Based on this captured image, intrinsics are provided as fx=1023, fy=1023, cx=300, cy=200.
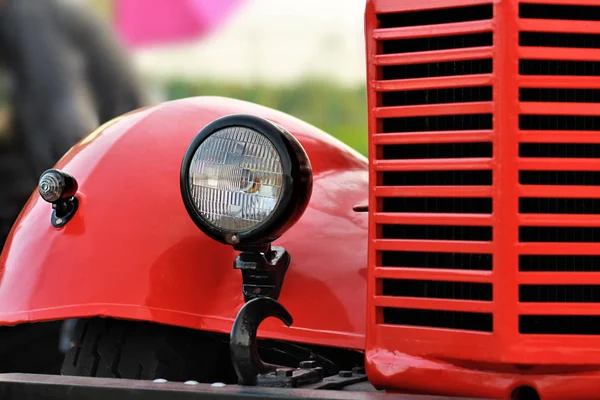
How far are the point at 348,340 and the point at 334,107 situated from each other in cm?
1092

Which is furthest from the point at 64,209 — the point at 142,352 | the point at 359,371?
the point at 359,371

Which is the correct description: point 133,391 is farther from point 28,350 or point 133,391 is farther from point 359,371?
point 28,350

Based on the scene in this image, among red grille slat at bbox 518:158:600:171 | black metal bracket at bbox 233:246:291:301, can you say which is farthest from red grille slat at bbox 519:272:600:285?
black metal bracket at bbox 233:246:291:301

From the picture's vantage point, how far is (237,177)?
2.44m

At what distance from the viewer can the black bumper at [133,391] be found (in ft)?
6.93

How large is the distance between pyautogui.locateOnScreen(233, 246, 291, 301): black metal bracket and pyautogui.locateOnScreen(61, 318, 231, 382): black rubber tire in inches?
13.2

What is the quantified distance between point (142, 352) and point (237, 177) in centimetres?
65

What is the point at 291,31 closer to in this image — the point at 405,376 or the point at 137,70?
the point at 137,70

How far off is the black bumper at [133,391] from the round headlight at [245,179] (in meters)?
0.42

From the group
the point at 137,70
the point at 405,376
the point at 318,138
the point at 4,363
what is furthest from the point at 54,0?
the point at 405,376

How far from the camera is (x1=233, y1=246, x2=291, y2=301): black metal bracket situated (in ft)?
8.45

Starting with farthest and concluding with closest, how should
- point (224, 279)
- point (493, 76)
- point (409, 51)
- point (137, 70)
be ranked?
1. point (137, 70)
2. point (224, 279)
3. point (409, 51)
4. point (493, 76)

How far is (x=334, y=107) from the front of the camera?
13.4 meters

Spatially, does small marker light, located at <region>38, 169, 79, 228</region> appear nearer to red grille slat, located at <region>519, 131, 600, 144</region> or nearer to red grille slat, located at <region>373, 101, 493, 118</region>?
red grille slat, located at <region>373, 101, 493, 118</region>
